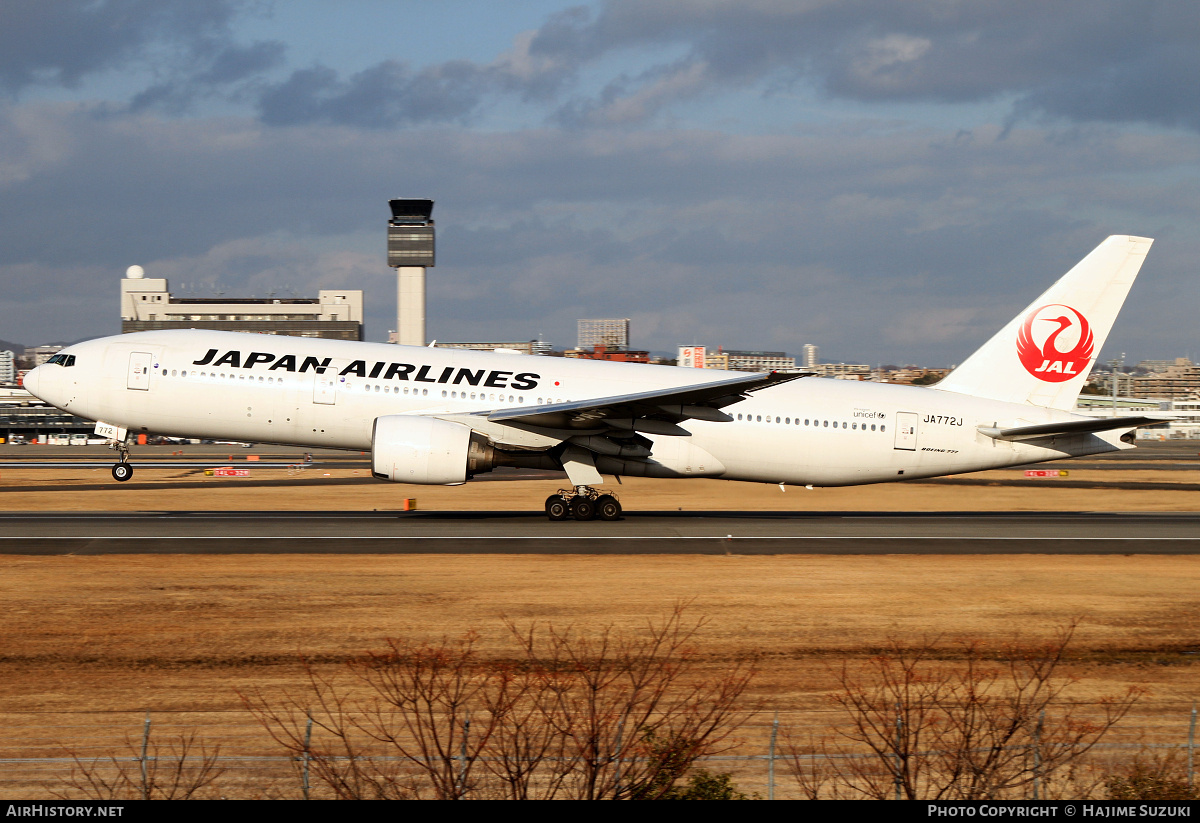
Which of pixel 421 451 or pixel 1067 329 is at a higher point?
pixel 1067 329

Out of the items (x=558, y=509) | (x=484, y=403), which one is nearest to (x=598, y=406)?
(x=484, y=403)

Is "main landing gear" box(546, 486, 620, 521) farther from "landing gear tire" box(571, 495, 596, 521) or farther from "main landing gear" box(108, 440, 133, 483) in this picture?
"main landing gear" box(108, 440, 133, 483)

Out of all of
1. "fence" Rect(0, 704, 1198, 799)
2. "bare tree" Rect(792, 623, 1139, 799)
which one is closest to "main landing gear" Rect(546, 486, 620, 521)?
"bare tree" Rect(792, 623, 1139, 799)

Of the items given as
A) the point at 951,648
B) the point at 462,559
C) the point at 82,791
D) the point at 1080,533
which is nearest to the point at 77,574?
the point at 462,559

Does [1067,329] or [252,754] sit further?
[1067,329]

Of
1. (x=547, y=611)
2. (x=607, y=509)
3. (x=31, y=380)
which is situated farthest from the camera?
(x=607, y=509)

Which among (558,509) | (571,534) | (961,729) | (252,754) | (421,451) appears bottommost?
(252,754)

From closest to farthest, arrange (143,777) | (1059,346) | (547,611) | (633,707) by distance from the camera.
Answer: (143,777) → (633,707) → (547,611) → (1059,346)

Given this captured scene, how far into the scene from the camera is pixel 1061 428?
1147 inches

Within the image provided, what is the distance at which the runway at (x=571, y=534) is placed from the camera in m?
23.3

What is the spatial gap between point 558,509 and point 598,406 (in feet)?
13.7

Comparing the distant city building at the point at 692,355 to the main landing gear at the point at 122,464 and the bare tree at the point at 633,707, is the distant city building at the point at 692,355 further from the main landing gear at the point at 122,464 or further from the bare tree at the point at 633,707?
the bare tree at the point at 633,707

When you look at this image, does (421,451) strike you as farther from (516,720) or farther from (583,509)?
(516,720)

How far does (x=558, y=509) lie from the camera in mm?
28562
